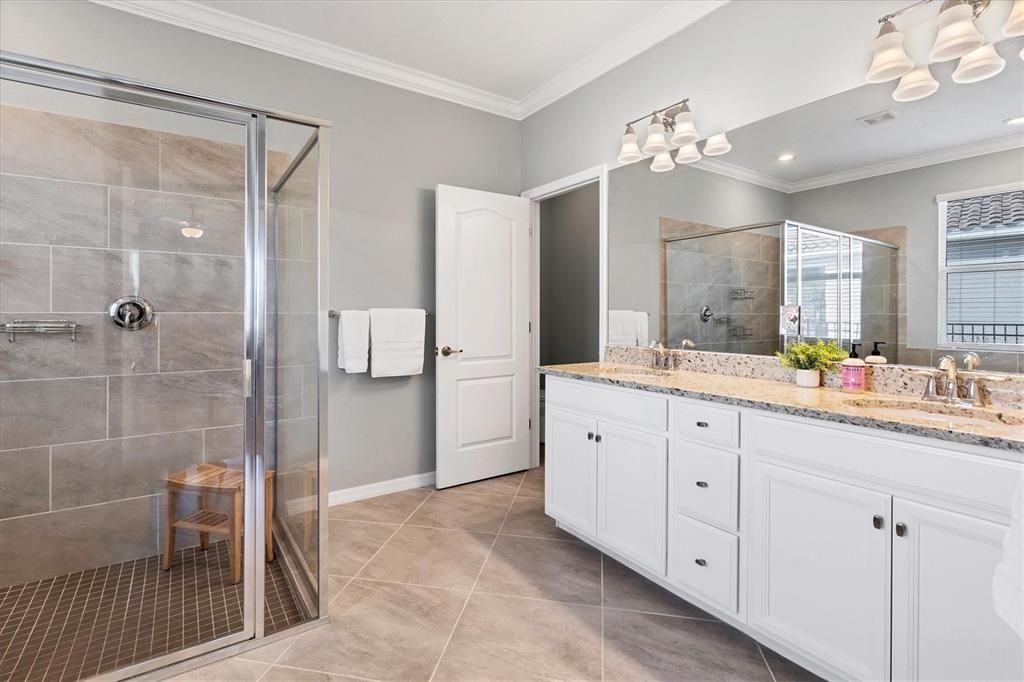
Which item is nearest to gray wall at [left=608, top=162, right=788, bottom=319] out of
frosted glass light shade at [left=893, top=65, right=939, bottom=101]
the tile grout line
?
frosted glass light shade at [left=893, top=65, right=939, bottom=101]

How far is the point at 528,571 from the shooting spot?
2.25 meters

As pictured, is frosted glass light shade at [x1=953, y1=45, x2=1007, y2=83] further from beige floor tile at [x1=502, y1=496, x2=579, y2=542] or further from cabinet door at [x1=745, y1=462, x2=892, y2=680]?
beige floor tile at [x1=502, y1=496, x2=579, y2=542]

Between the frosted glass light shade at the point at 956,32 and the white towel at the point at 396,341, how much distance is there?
2.67m

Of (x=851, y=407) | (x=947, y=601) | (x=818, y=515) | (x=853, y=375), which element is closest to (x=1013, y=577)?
(x=947, y=601)

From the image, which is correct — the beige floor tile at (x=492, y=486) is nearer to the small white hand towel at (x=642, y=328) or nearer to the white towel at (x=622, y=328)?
the white towel at (x=622, y=328)

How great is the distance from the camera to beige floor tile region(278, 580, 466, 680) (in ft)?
5.34

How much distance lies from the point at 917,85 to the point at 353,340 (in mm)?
2840

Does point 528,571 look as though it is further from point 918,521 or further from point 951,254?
point 951,254

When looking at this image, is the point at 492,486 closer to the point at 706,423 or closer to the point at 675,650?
the point at 675,650

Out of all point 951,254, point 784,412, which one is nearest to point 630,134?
point 951,254

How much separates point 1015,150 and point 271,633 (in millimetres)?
2977

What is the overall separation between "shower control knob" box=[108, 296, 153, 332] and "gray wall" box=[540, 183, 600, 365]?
124 inches

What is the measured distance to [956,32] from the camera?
5.16ft

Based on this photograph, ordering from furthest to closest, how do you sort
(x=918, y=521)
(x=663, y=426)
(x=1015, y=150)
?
(x=663, y=426), (x=1015, y=150), (x=918, y=521)
